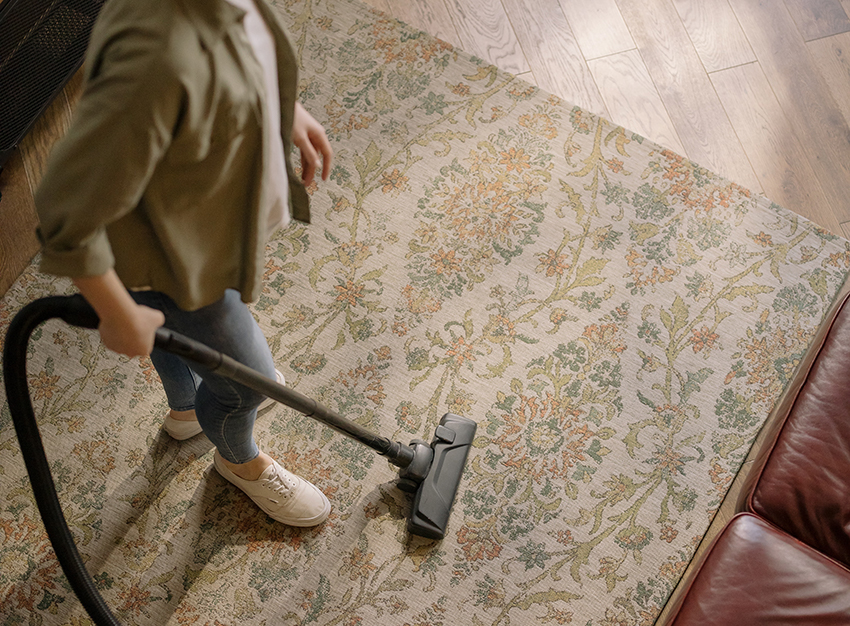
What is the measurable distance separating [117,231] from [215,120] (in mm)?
173

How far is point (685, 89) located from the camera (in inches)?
76.9

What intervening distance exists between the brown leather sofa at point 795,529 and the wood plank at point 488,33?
120 centimetres

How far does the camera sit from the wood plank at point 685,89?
1867 millimetres

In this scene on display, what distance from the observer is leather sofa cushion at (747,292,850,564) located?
1146 mm

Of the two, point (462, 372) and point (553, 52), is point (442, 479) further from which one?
point (553, 52)

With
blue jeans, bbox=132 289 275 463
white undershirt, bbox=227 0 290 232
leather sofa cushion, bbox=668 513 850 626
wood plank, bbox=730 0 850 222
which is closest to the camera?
white undershirt, bbox=227 0 290 232

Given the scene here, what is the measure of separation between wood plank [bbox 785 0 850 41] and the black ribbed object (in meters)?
2.15

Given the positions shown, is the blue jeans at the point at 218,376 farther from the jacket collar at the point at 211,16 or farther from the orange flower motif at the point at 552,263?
the orange flower motif at the point at 552,263

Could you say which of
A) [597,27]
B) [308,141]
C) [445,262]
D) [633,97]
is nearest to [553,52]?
[597,27]

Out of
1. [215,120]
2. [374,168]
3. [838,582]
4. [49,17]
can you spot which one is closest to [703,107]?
[374,168]

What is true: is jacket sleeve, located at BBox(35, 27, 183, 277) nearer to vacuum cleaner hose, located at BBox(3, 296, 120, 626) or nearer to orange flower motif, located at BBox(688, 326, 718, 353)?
vacuum cleaner hose, located at BBox(3, 296, 120, 626)

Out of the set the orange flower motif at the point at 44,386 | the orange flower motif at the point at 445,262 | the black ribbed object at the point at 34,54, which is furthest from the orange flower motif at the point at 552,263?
the black ribbed object at the point at 34,54

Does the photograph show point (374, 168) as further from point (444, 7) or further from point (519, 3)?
point (519, 3)

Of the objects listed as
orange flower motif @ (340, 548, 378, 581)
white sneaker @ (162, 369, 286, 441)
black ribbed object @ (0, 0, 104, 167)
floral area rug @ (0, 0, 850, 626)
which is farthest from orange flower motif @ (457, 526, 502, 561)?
black ribbed object @ (0, 0, 104, 167)
